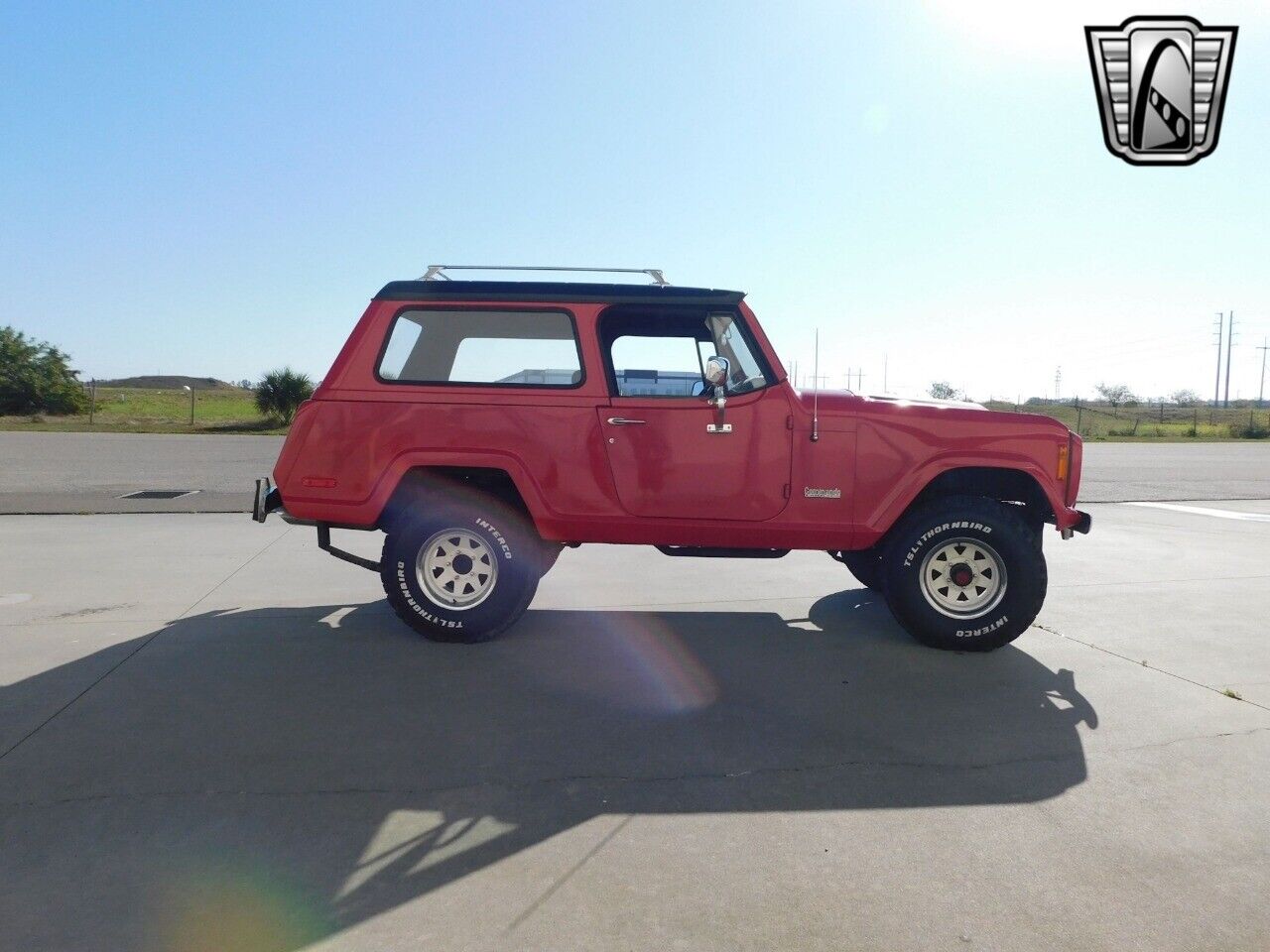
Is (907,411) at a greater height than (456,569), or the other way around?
(907,411)

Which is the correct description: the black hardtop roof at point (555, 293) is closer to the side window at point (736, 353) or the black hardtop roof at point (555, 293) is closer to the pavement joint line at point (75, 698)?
the side window at point (736, 353)

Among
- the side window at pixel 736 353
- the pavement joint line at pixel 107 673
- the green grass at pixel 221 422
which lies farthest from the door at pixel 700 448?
the green grass at pixel 221 422

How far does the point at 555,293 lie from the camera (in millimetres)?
4984

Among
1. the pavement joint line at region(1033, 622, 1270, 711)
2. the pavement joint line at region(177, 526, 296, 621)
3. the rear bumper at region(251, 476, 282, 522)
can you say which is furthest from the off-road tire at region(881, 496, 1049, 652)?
the pavement joint line at region(177, 526, 296, 621)

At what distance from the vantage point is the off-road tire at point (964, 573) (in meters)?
4.73

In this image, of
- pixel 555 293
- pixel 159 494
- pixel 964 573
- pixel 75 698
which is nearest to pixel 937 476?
pixel 964 573

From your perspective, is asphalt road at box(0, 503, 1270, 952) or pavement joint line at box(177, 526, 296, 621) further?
pavement joint line at box(177, 526, 296, 621)

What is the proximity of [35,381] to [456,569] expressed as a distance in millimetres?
42730

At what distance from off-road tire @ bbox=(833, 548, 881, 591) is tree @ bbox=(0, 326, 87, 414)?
42.5 meters

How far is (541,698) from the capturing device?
3959 millimetres

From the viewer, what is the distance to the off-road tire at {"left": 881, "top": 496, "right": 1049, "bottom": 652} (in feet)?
15.5

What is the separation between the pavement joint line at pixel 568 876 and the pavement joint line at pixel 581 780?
32cm

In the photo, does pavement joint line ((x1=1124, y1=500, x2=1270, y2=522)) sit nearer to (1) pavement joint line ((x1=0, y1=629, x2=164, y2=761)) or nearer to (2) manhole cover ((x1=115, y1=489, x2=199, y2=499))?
(1) pavement joint line ((x1=0, y1=629, x2=164, y2=761))

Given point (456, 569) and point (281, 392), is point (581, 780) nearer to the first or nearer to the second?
point (456, 569)
